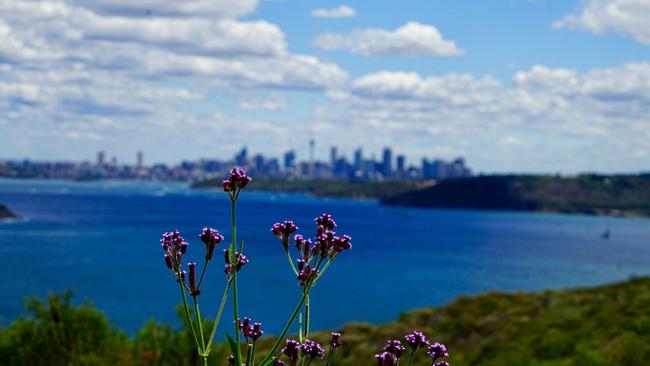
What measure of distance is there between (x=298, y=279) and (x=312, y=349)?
1.18 feet

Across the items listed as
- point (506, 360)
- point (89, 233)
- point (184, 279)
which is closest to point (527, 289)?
point (506, 360)

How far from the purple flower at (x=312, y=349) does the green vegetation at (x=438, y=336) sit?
22.1 metres

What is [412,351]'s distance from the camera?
3.60 m

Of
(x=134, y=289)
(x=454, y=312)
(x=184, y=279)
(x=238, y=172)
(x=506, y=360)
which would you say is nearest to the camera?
(x=238, y=172)

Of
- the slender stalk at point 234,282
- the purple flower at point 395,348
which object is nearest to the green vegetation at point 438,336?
the purple flower at point 395,348

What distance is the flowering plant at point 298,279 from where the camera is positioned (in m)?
3.49

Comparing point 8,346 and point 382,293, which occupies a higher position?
point 8,346

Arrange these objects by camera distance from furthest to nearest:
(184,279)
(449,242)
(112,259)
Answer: (449,242) → (112,259) → (184,279)

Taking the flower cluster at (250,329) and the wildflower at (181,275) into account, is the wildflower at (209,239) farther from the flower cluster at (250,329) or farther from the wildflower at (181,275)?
the flower cluster at (250,329)

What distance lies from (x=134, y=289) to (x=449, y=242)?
348 feet

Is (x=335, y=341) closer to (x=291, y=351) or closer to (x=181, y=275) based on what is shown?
(x=291, y=351)

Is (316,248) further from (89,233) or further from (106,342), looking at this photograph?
(89,233)

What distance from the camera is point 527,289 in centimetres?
11781

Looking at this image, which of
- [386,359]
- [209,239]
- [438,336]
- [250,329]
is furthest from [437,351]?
[438,336]
